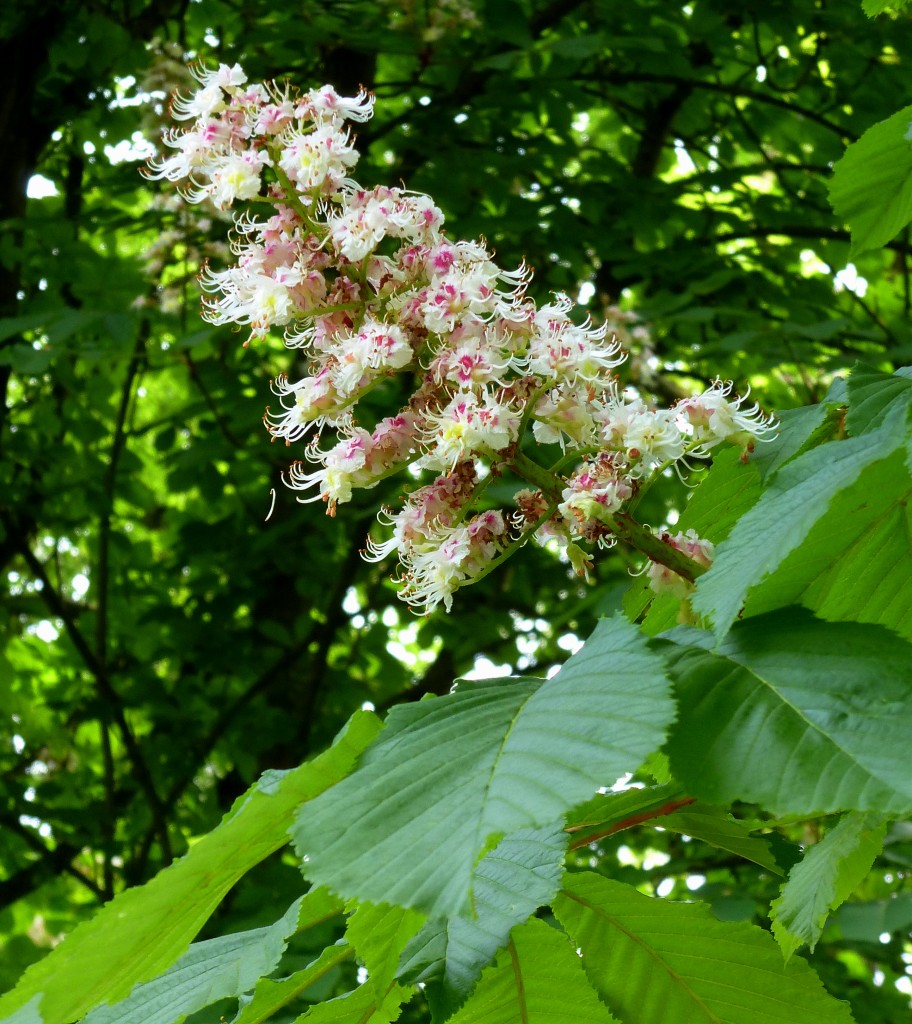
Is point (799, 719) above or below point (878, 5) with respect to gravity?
below

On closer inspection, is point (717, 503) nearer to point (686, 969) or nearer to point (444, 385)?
point (444, 385)

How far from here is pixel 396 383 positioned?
4184 mm

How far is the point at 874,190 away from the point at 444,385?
806 millimetres

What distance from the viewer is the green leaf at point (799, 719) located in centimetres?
78

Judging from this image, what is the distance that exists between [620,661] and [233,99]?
0.87 metres

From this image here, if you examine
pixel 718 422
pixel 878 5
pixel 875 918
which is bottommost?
pixel 875 918

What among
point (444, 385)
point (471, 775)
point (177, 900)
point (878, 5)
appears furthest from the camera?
point (878, 5)

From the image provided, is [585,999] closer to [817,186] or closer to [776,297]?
[776,297]

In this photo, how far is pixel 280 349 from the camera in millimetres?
5605

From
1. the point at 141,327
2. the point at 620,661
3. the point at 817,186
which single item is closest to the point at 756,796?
the point at 620,661

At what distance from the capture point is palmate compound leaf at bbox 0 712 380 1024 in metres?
0.93

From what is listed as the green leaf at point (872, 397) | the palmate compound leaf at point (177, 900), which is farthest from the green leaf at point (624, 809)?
the green leaf at point (872, 397)

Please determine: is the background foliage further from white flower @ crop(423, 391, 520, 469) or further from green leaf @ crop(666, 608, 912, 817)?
green leaf @ crop(666, 608, 912, 817)

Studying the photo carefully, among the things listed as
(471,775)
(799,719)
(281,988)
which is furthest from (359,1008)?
(799,719)
